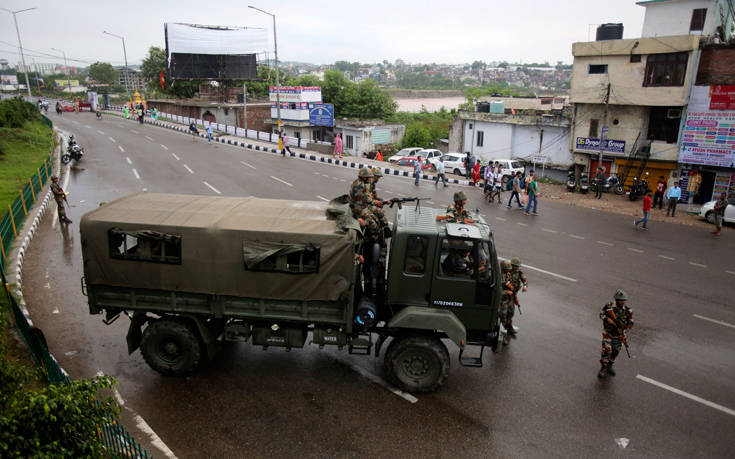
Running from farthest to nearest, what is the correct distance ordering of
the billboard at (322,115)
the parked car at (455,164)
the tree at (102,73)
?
the tree at (102,73) < the billboard at (322,115) < the parked car at (455,164)

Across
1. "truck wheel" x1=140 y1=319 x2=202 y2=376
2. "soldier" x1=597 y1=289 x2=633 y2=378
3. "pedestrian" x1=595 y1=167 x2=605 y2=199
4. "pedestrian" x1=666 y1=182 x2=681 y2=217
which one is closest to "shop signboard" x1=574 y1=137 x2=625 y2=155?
"pedestrian" x1=595 y1=167 x2=605 y2=199

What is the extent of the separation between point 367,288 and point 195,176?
18.7m

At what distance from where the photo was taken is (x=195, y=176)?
23.7 m

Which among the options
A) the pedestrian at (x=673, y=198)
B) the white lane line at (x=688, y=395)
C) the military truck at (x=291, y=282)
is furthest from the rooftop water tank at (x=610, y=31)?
the military truck at (x=291, y=282)

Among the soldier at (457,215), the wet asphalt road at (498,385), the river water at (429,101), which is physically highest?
the river water at (429,101)

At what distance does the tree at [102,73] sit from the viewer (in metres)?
136

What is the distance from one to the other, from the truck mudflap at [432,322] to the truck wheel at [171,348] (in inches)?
119

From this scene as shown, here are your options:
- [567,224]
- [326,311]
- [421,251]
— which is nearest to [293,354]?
[326,311]

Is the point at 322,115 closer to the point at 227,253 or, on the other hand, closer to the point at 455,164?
the point at 455,164

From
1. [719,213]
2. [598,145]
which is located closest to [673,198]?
[719,213]

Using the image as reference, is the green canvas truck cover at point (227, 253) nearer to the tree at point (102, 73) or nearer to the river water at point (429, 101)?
the river water at point (429, 101)

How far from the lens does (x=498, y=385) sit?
7.45 metres

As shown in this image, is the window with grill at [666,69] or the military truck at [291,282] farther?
the window with grill at [666,69]

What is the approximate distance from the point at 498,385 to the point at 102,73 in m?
157
